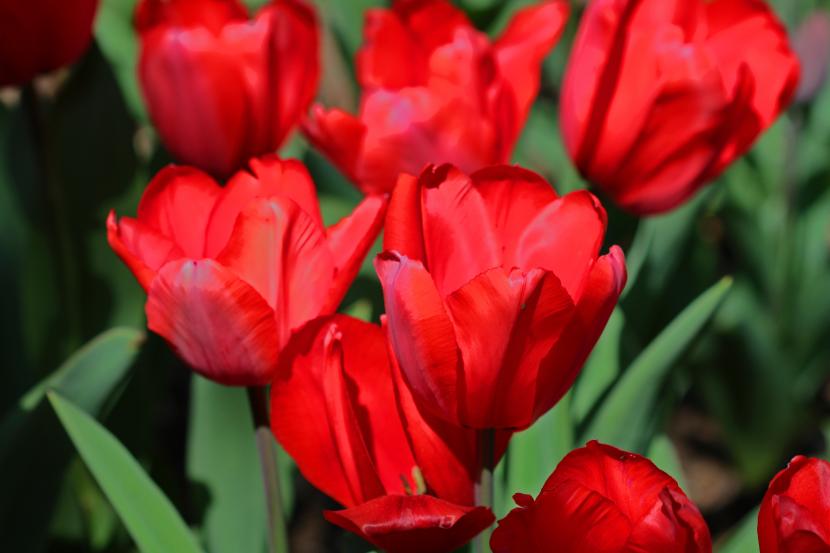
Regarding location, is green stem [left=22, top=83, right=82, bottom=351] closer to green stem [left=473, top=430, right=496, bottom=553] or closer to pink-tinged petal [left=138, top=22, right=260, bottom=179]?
pink-tinged petal [left=138, top=22, right=260, bottom=179]

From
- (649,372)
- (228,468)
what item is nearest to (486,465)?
A: (649,372)

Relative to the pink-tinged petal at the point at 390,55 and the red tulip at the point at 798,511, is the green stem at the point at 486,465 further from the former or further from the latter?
the pink-tinged petal at the point at 390,55

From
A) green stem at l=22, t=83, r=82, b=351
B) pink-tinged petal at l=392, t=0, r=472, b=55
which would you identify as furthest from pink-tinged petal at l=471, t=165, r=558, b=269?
green stem at l=22, t=83, r=82, b=351

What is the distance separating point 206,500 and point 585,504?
462mm

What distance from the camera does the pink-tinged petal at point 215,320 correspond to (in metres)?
0.52

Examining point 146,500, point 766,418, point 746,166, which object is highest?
point 146,500

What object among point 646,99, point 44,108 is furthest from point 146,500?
point 44,108

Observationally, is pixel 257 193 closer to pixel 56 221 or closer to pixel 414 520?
pixel 414 520

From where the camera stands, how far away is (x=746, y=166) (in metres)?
1.51

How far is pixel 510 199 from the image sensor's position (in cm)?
55

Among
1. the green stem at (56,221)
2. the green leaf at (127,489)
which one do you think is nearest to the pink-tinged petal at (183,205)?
the green leaf at (127,489)

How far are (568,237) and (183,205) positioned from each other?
21cm

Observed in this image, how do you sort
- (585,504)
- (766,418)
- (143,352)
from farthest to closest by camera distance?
(766,418)
(143,352)
(585,504)

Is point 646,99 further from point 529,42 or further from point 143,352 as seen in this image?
point 143,352
